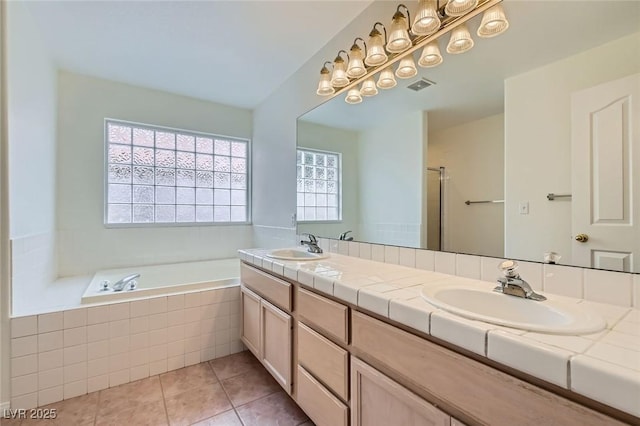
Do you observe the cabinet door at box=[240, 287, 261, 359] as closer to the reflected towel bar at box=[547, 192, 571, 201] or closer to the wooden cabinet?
the wooden cabinet

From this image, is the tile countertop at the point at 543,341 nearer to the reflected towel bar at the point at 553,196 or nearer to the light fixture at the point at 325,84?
the reflected towel bar at the point at 553,196

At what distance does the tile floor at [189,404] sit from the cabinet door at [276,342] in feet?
0.65

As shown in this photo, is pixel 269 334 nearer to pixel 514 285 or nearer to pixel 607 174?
pixel 514 285

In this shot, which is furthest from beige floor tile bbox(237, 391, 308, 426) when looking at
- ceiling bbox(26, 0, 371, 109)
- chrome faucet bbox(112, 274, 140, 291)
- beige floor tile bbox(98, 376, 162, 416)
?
ceiling bbox(26, 0, 371, 109)

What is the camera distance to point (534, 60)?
107 centimetres

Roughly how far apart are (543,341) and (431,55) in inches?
52.8

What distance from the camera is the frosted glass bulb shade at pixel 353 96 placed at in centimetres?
188

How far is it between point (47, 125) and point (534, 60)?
3.23 metres

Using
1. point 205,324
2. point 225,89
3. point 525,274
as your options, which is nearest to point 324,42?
point 225,89

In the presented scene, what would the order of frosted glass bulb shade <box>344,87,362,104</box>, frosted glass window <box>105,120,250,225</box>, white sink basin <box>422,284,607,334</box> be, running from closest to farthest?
white sink basin <box>422,284,607,334</box>, frosted glass bulb shade <box>344,87,362,104</box>, frosted glass window <box>105,120,250,225</box>

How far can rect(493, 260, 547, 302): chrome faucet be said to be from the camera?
926 millimetres

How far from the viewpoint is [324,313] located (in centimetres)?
123

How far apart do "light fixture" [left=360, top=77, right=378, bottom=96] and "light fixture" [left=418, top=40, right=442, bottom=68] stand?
1.17 feet

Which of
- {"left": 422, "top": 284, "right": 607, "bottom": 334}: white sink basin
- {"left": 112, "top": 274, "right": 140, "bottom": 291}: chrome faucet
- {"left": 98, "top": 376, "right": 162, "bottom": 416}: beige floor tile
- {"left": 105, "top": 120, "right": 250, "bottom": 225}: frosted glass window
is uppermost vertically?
{"left": 105, "top": 120, "right": 250, "bottom": 225}: frosted glass window
